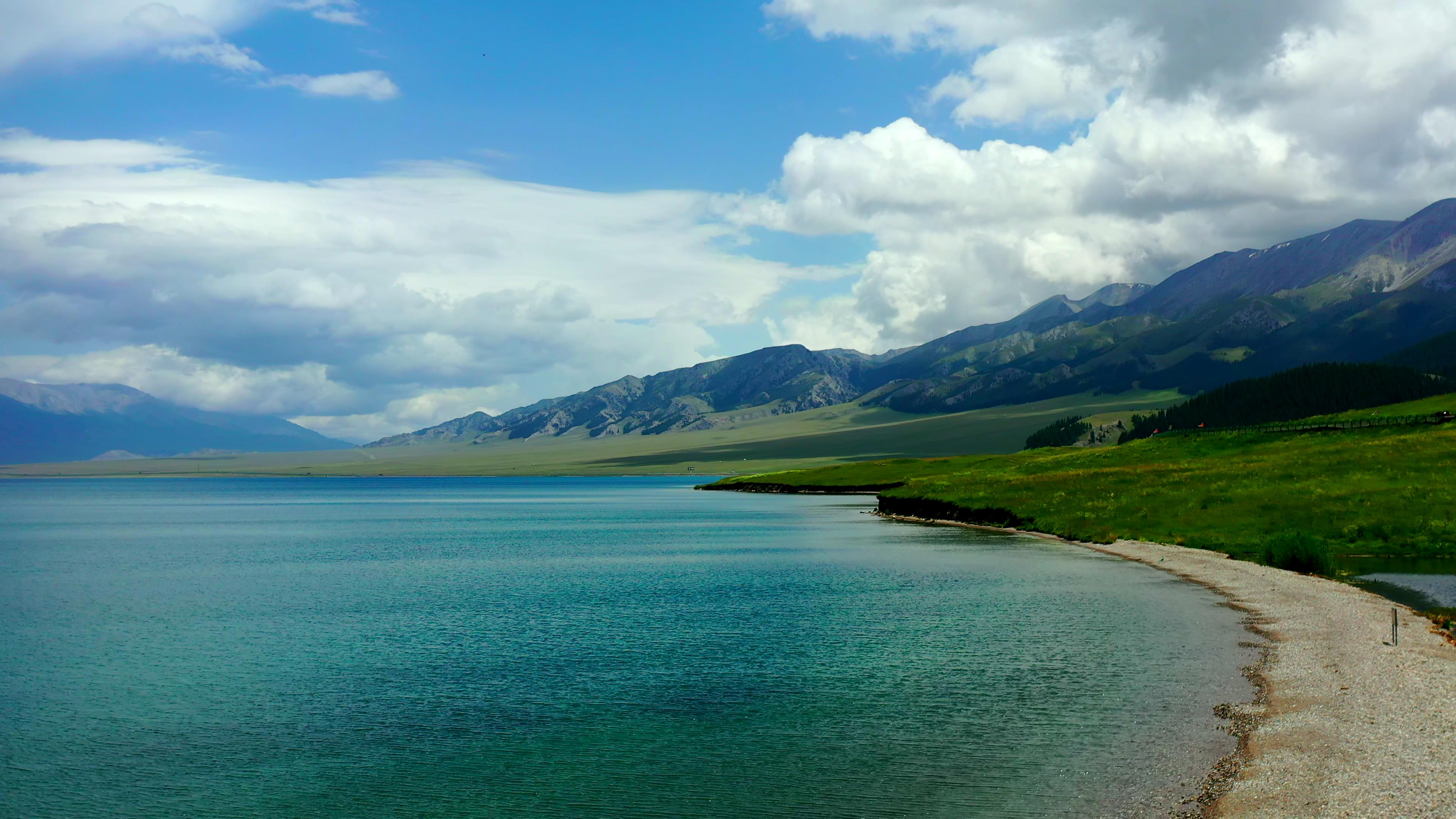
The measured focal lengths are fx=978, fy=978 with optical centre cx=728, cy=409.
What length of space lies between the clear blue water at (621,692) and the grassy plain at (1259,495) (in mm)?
15917

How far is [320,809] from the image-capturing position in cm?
2355

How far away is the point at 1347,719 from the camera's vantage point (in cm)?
2809

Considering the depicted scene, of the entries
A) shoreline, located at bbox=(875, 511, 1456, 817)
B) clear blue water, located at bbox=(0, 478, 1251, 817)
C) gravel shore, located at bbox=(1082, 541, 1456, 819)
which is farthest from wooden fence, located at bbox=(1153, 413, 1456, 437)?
gravel shore, located at bbox=(1082, 541, 1456, 819)

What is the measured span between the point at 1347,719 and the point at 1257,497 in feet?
212

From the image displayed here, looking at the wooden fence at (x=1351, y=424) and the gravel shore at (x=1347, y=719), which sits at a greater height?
the wooden fence at (x=1351, y=424)

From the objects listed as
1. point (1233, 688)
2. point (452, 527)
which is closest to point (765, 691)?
point (1233, 688)

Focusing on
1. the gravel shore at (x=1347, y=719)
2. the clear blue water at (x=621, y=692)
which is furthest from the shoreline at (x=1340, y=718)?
the clear blue water at (x=621, y=692)

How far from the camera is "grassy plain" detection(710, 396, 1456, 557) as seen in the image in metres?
72.5

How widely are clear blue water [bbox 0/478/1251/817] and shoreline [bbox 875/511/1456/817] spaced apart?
1.27 meters

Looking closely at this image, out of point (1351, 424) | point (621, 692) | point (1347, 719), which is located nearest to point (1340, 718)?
point (1347, 719)

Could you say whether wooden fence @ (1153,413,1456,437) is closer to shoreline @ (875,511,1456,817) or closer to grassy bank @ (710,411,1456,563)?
grassy bank @ (710,411,1456,563)

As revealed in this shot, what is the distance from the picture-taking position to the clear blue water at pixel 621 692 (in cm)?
2445

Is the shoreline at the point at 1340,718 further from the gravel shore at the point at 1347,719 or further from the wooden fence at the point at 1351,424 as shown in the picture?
the wooden fence at the point at 1351,424

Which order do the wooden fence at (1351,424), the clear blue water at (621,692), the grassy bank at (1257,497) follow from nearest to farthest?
1. the clear blue water at (621,692)
2. the grassy bank at (1257,497)
3. the wooden fence at (1351,424)
